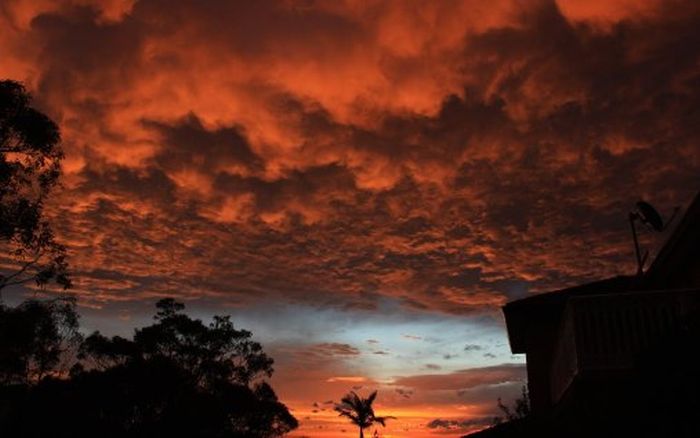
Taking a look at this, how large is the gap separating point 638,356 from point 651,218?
5365 mm

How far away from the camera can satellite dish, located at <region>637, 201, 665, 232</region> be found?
13133 millimetres

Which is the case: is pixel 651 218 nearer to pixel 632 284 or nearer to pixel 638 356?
pixel 632 284

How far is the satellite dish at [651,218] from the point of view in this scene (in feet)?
43.1

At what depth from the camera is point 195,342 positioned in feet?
140

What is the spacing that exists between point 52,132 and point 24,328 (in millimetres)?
6643

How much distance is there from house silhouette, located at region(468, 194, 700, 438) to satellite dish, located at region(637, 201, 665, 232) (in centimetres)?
102

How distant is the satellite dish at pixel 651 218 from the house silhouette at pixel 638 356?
40.0 inches

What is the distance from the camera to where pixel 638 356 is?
8.77 metres

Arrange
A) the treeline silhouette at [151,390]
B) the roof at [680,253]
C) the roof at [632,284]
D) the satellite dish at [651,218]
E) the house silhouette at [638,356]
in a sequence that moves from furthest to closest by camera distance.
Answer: the treeline silhouette at [151,390]
the satellite dish at [651,218]
the roof at [632,284]
the roof at [680,253]
the house silhouette at [638,356]

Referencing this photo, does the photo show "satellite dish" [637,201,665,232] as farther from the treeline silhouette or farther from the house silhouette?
the treeline silhouette

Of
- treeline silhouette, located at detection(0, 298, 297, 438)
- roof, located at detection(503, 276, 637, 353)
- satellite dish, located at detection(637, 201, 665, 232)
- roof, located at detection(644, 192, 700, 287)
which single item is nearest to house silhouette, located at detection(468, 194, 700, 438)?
roof, located at detection(644, 192, 700, 287)

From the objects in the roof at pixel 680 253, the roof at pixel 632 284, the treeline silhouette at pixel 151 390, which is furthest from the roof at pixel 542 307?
the treeline silhouette at pixel 151 390

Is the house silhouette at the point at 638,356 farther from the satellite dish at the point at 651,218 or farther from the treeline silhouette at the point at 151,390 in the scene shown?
the treeline silhouette at the point at 151,390

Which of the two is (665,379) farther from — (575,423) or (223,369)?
(223,369)
